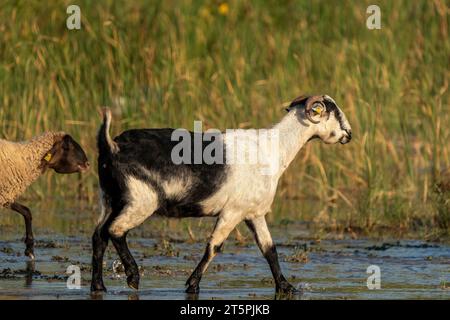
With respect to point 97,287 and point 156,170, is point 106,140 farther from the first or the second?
point 97,287

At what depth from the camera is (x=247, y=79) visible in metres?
17.3

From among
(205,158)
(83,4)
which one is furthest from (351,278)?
(83,4)

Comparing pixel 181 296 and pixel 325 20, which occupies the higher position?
pixel 325 20

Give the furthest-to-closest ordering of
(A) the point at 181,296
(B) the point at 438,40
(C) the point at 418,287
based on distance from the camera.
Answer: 1. (B) the point at 438,40
2. (C) the point at 418,287
3. (A) the point at 181,296

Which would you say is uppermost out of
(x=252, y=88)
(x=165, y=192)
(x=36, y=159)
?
(x=252, y=88)

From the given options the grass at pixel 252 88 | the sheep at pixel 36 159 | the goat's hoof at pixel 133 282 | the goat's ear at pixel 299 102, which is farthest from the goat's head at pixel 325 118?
the grass at pixel 252 88

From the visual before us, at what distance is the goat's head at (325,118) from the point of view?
11.6 m

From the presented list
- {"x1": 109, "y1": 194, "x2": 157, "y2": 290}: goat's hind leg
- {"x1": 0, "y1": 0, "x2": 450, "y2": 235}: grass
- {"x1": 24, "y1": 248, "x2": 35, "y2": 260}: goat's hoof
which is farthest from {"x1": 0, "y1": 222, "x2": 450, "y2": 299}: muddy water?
{"x1": 0, "y1": 0, "x2": 450, "y2": 235}: grass

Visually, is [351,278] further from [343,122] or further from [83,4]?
[83,4]

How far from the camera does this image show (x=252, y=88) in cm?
1703

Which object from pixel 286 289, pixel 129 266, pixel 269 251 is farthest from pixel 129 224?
pixel 286 289

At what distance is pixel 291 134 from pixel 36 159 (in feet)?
7.76

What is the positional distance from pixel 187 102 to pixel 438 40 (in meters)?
4.41

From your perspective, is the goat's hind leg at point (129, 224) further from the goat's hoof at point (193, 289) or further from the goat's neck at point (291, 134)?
the goat's neck at point (291, 134)
